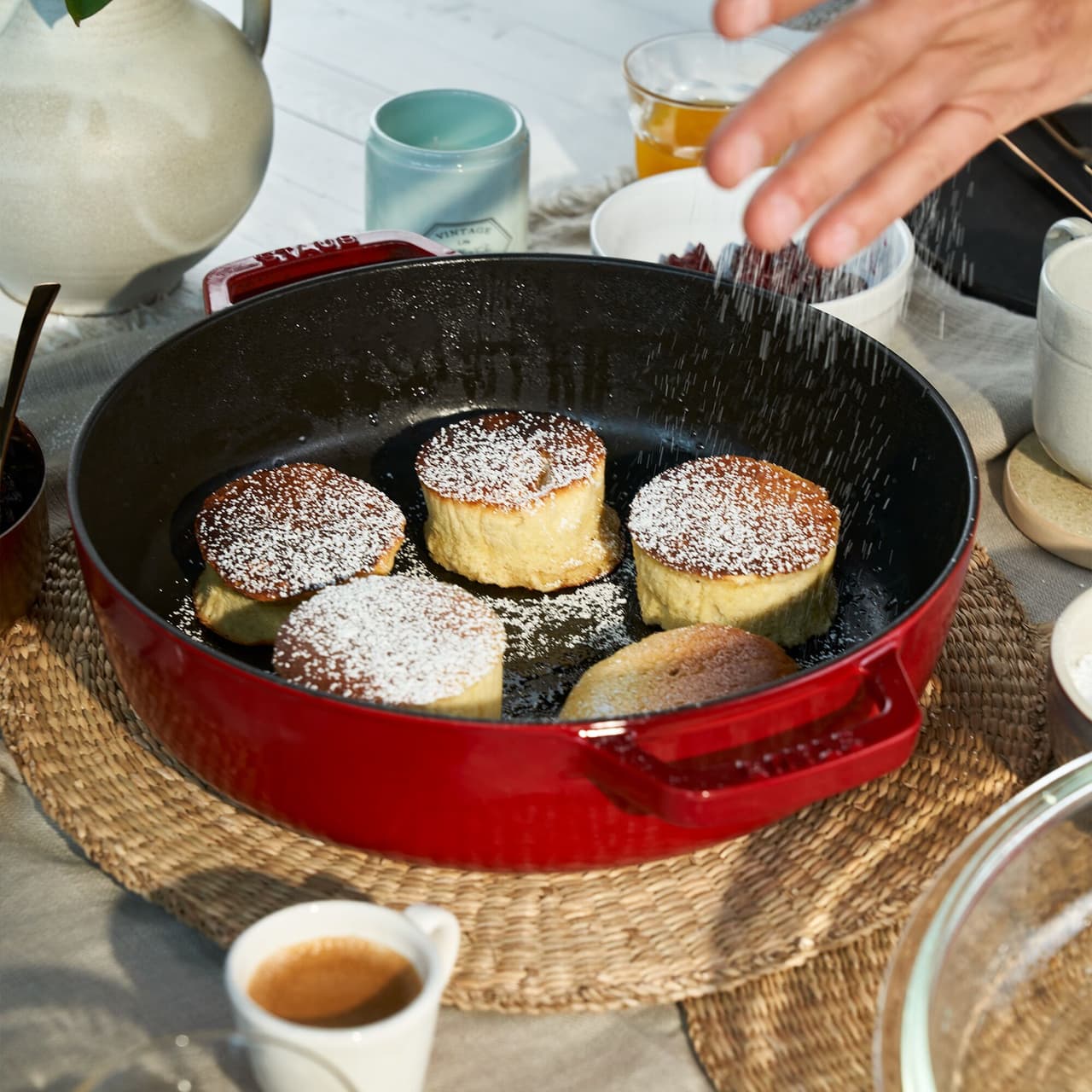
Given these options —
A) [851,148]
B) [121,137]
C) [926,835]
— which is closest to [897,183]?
[851,148]

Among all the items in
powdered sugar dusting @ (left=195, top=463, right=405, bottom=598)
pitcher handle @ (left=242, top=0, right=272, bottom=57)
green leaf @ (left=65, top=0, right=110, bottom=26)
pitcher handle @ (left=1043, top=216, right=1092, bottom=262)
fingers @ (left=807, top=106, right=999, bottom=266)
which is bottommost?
powdered sugar dusting @ (left=195, top=463, right=405, bottom=598)

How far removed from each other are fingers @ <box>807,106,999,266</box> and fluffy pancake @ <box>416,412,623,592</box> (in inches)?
21.0

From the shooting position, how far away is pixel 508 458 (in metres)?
1.61

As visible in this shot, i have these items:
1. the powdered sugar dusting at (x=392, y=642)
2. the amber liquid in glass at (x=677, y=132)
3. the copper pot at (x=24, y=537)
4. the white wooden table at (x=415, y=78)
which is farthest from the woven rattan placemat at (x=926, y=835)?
the white wooden table at (x=415, y=78)

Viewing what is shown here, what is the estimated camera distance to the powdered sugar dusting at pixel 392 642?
4.04 feet

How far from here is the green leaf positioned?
1746 millimetres

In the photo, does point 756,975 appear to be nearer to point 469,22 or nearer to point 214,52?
point 214,52

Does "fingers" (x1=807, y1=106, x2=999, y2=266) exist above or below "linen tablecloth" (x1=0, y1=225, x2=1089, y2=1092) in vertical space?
above

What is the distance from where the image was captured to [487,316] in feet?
5.65

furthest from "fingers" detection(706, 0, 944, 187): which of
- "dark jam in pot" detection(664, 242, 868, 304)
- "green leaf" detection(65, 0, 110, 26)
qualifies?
"green leaf" detection(65, 0, 110, 26)

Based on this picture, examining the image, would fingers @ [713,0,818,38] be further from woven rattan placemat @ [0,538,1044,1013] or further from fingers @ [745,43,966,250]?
woven rattan placemat @ [0,538,1044,1013]

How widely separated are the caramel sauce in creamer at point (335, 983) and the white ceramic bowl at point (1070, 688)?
0.65 metres

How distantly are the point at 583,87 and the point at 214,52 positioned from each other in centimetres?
104

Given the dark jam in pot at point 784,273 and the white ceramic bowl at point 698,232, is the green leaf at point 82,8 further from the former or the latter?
the dark jam in pot at point 784,273
